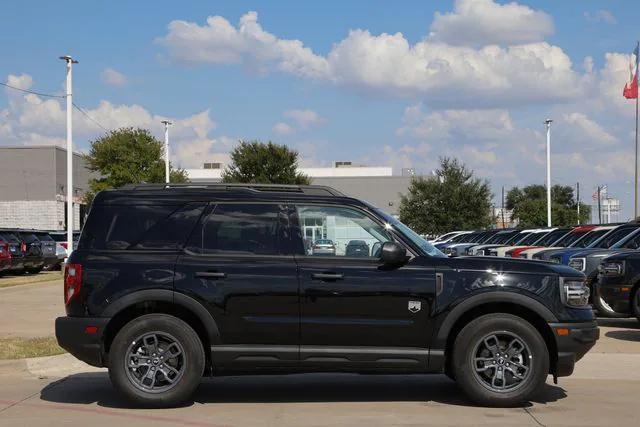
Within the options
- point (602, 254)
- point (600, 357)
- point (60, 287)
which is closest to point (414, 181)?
point (60, 287)

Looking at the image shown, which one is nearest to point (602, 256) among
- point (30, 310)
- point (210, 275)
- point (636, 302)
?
point (636, 302)

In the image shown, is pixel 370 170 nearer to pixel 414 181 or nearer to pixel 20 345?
pixel 414 181

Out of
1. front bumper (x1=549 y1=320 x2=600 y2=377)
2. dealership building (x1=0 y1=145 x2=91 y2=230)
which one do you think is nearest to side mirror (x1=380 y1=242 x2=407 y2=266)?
front bumper (x1=549 y1=320 x2=600 y2=377)

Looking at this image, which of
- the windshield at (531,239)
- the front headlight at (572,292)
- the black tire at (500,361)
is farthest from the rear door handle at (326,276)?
the windshield at (531,239)

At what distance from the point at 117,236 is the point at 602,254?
10102mm

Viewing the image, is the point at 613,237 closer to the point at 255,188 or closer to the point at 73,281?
the point at 255,188

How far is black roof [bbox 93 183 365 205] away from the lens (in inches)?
310

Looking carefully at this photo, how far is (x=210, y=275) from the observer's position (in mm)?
7508

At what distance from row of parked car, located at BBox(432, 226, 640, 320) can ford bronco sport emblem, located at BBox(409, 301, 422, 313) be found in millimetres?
899

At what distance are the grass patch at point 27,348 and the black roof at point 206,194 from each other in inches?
144

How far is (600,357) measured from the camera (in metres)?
10.5

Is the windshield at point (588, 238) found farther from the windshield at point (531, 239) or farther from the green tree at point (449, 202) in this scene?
the green tree at point (449, 202)

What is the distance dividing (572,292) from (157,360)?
156 inches

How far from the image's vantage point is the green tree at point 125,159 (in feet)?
173
